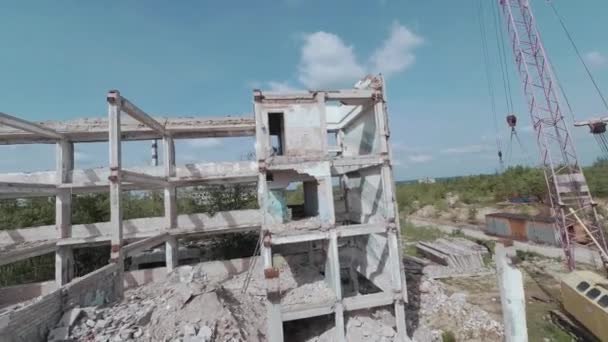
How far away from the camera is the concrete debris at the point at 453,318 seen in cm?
1207

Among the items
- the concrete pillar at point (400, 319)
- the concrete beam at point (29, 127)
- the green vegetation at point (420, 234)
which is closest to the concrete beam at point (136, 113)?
the concrete beam at point (29, 127)

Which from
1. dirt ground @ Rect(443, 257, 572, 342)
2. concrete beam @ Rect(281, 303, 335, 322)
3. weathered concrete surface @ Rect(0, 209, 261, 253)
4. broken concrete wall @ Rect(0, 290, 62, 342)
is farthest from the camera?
weathered concrete surface @ Rect(0, 209, 261, 253)

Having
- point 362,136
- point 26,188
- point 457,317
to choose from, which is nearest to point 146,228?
point 26,188

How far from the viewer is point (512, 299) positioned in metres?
5.09

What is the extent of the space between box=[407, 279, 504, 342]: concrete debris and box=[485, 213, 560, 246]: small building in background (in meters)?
13.5

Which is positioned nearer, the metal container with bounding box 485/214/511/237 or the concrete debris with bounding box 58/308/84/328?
the concrete debris with bounding box 58/308/84/328

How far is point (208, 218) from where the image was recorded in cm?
2011

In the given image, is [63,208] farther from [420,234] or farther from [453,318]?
[420,234]

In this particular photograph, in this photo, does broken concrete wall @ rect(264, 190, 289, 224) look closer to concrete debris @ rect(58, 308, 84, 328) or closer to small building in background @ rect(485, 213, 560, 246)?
concrete debris @ rect(58, 308, 84, 328)

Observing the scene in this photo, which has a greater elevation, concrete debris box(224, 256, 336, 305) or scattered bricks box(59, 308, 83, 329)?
scattered bricks box(59, 308, 83, 329)

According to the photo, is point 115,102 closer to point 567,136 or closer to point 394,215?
point 394,215

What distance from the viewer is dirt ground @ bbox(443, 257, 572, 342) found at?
12172 millimetres

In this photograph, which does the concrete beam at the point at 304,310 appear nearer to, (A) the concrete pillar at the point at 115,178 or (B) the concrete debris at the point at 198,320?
(B) the concrete debris at the point at 198,320

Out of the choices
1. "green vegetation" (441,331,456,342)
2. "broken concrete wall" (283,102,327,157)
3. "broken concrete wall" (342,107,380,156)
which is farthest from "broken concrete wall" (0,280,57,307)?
"green vegetation" (441,331,456,342)
